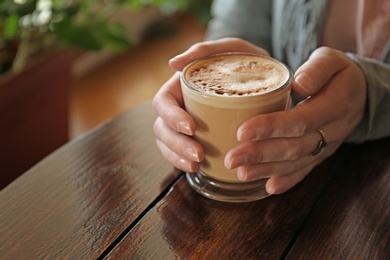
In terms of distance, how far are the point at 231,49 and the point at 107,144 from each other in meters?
0.24

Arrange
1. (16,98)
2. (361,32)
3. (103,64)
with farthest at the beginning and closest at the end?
(103,64) → (16,98) → (361,32)

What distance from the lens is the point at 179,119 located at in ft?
2.06

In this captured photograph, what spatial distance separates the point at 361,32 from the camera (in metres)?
0.88

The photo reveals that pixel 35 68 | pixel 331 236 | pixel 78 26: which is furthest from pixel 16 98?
pixel 331 236

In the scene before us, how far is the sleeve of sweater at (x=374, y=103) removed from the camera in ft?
2.37

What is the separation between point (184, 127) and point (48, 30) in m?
0.87

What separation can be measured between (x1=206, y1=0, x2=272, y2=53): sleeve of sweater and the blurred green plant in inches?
16.9

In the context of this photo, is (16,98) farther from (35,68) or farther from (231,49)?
(231,49)

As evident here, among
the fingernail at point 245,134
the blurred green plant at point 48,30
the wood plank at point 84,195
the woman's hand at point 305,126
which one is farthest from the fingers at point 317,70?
the blurred green plant at point 48,30

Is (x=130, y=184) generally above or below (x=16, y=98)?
above

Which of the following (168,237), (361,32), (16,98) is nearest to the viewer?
(168,237)

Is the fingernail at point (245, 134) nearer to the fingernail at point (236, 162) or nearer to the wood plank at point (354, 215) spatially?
the fingernail at point (236, 162)

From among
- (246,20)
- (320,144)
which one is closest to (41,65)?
→ (246,20)

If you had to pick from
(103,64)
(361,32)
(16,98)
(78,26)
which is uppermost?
(361,32)
